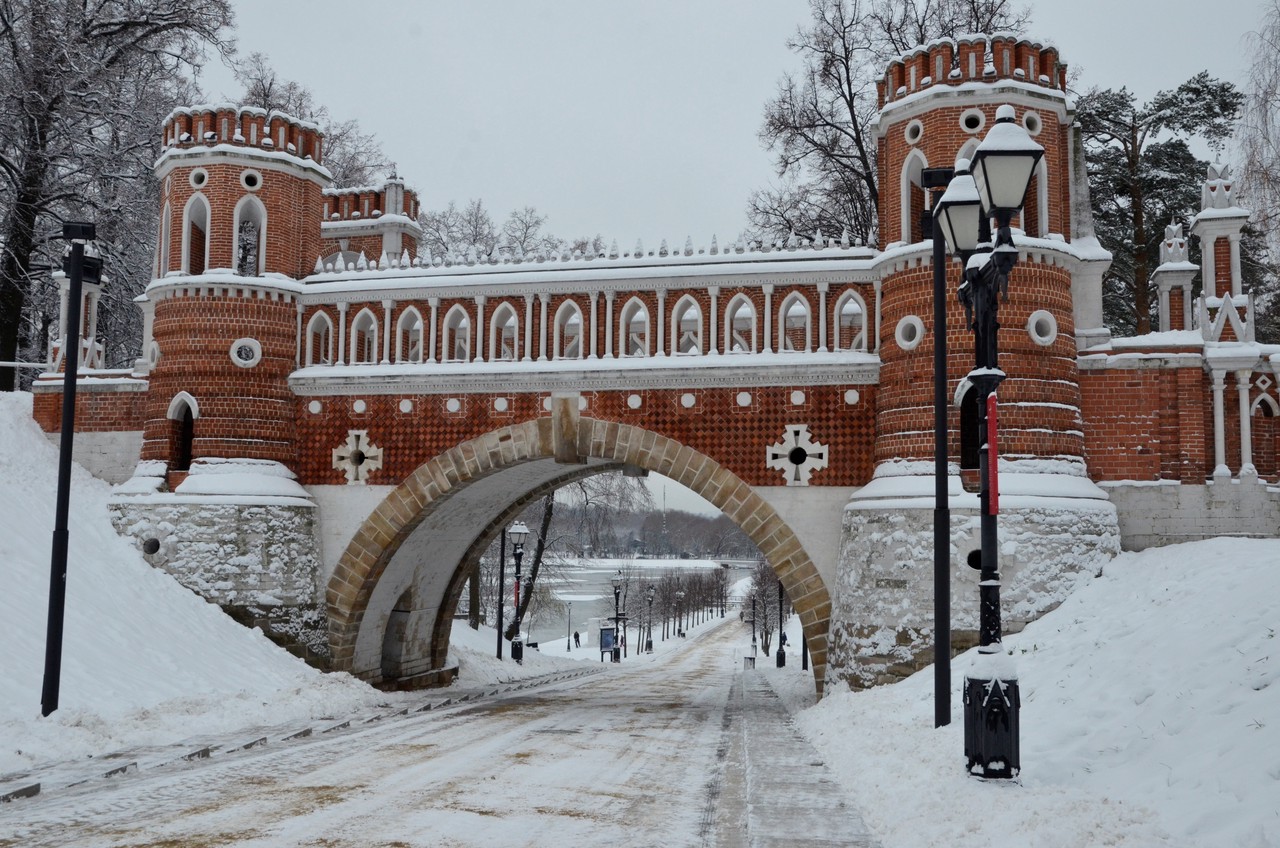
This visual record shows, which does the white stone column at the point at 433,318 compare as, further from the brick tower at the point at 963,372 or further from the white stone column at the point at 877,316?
the brick tower at the point at 963,372

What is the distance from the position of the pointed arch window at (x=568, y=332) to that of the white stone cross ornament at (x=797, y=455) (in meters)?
3.47

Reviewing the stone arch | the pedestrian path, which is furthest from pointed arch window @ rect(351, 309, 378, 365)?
the pedestrian path

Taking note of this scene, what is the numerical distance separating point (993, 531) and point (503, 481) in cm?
1276

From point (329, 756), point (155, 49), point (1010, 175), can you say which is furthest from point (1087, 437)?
point (155, 49)

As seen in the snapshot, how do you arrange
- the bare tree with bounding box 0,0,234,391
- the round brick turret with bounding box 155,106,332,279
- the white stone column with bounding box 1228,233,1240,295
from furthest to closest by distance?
the bare tree with bounding box 0,0,234,391 → the round brick turret with bounding box 155,106,332,279 → the white stone column with bounding box 1228,233,1240,295

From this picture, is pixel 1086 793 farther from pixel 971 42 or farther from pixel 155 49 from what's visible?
pixel 155 49

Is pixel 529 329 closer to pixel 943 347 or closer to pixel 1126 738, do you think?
pixel 943 347

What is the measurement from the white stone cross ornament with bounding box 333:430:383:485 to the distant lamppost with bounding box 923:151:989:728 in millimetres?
10425

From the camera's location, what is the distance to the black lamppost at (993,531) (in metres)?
7.62

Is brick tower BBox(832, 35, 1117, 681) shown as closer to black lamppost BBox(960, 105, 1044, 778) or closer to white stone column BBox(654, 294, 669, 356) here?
white stone column BBox(654, 294, 669, 356)

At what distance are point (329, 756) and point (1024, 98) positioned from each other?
1240cm

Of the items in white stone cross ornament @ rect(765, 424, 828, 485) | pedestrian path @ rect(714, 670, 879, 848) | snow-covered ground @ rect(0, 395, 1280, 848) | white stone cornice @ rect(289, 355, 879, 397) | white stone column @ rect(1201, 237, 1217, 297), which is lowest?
pedestrian path @ rect(714, 670, 879, 848)

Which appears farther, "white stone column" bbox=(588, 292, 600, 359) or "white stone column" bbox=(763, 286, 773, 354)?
"white stone column" bbox=(588, 292, 600, 359)

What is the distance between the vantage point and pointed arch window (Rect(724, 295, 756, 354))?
17.0 metres
